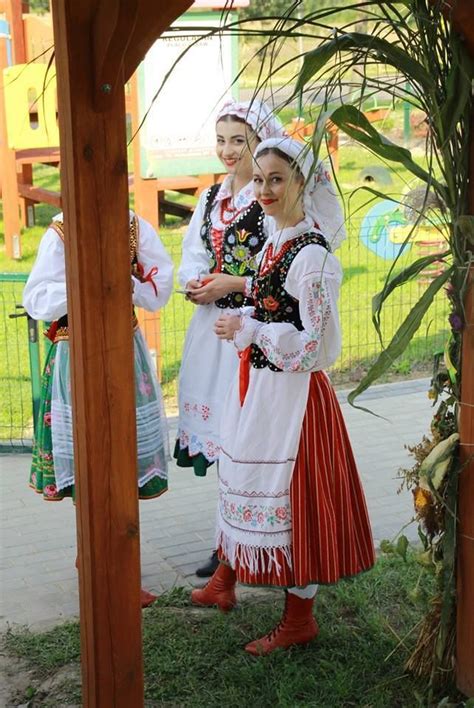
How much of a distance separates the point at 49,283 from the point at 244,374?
810 millimetres

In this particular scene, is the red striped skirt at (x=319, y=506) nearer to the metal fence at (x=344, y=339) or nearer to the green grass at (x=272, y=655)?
the green grass at (x=272, y=655)

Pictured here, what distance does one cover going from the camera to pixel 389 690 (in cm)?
327

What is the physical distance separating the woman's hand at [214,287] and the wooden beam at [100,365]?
3.88ft

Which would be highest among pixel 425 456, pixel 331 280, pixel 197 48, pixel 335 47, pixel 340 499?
pixel 197 48

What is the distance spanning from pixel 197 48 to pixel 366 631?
4.08m

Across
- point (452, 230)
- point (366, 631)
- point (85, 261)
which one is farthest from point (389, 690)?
point (85, 261)

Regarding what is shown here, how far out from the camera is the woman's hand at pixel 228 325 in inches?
136

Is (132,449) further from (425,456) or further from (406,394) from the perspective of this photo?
(406,394)

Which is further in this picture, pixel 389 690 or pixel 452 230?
pixel 389 690

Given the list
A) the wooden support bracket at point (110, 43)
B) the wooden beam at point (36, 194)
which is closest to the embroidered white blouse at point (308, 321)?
the wooden support bracket at point (110, 43)

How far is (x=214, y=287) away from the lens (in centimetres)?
381

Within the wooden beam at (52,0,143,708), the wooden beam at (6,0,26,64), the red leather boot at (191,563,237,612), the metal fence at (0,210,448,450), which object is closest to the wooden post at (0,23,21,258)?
the wooden beam at (6,0,26,64)

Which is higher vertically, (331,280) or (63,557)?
(331,280)

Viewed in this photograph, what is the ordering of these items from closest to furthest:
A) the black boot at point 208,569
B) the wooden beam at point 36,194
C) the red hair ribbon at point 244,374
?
the red hair ribbon at point 244,374 → the black boot at point 208,569 → the wooden beam at point 36,194
